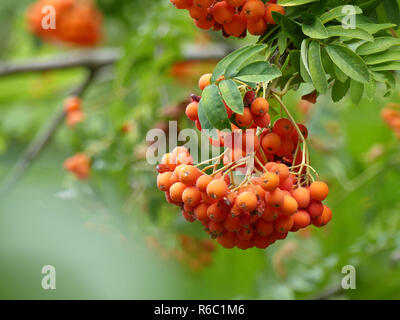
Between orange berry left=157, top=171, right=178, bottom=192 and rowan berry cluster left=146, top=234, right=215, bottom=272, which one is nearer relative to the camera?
orange berry left=157, top=171, right=178, bottom=192

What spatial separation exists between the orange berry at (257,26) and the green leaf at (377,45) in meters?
0.21

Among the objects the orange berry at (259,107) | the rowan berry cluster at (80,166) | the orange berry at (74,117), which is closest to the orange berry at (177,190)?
the orange berry at (259,107)

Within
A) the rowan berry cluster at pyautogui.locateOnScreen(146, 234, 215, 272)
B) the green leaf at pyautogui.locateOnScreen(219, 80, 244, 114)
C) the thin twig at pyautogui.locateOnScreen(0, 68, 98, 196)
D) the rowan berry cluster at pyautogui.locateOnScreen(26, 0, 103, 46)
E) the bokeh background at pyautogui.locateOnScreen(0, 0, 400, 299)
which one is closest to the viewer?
the green leaf at pyautogui.locateOnScreen(219, 80, 244, 114)

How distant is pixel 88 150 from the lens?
8.32 ft

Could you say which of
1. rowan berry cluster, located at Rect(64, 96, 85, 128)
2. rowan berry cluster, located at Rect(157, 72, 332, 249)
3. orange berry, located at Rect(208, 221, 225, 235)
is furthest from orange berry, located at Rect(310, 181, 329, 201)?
rowan berry cluster, located at Rect(64, 96, 85, 128)

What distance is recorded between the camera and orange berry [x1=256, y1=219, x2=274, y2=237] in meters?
1.21

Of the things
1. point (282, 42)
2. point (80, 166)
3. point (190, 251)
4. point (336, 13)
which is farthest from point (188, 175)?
point (190, 251)

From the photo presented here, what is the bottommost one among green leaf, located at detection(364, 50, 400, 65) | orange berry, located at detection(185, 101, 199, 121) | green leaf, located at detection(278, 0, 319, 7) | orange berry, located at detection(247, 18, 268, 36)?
orange berry, located at detection(185, 101, 199, 121)

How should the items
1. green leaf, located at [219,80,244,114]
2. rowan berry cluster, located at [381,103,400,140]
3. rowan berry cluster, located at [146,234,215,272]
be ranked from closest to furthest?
green leaf, located at [219,80,244,114]
rowan berry cluster, located at [381,103,400,140]
rowan berry cluster, located at [146,234,215,272]

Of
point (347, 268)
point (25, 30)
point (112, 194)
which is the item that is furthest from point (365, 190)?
point (25, 30)

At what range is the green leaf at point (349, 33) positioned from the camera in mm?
1178

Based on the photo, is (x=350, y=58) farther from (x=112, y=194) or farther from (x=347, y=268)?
(x=112, y=194)

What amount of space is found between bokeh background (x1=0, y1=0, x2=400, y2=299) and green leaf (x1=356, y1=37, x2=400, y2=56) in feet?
3.21

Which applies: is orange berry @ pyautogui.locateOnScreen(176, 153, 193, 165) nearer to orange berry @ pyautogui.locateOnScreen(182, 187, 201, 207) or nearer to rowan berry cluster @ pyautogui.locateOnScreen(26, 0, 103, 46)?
orange berry @ pyautogui.locateOnScreen(182, 187, 201, 207)
